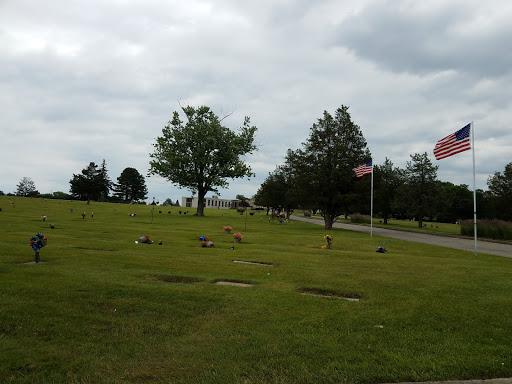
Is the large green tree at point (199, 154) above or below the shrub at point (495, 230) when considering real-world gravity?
above

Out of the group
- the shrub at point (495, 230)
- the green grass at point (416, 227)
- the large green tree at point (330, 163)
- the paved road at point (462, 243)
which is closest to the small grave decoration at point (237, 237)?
the paved road at point (462, 243)

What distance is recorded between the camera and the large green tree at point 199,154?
47594mm

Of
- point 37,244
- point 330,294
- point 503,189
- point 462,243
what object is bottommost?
point 462,243

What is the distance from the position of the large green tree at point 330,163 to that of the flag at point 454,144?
58.9ft

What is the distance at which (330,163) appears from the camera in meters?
37.5

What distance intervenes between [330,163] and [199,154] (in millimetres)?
19493

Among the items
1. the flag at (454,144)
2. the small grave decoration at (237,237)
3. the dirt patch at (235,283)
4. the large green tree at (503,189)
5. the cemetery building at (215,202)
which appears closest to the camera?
the dirt patch at (235,283)

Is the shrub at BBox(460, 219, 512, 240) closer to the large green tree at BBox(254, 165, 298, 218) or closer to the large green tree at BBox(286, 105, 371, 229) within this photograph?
the large green tree at BBox(286, 105, 371, 229)

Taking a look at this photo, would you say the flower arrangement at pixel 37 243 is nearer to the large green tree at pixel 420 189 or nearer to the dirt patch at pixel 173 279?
the dirt patch at pixel 173 279

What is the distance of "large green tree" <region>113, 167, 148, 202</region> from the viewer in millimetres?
113750

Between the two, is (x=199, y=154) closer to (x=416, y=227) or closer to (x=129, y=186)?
(x=416, y=227)

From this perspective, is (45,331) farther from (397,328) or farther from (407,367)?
(397,328)

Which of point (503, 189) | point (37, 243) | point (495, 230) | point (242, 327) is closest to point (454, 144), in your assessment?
point (242, 327)

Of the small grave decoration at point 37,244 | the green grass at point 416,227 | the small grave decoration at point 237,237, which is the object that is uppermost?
the small grave decoration at point 37,244
